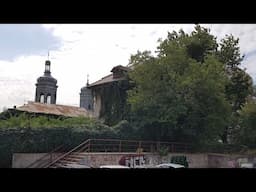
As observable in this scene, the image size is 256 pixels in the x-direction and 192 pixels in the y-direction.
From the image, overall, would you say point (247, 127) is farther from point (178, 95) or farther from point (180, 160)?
point (180, 160)

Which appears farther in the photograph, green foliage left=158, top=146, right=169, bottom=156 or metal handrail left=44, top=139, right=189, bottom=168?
green foliage left=158, top=146, right=169, bottom=156

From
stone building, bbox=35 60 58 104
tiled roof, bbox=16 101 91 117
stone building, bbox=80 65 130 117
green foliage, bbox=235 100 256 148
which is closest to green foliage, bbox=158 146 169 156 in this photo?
stone building, bbox=80 65 130 117

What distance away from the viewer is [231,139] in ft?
46.0

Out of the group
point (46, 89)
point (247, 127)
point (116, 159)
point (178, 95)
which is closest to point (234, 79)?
point (247, 127)

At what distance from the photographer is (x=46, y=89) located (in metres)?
17.3

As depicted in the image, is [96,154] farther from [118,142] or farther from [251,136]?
[251,136]

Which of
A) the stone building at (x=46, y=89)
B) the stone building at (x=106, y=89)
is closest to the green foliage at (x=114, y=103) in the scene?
the stone building at (x=106, y=89)

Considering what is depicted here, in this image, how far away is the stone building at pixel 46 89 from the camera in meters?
16.4

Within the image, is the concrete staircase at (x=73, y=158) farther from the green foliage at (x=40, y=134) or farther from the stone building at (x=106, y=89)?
the stone building at (x=106, y=89)

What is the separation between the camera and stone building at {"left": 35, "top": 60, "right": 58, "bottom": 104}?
16394mm

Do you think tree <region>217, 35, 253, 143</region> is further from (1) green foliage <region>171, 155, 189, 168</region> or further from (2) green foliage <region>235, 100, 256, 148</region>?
(1) green foliage <region>171, 155, 189, 168</region>

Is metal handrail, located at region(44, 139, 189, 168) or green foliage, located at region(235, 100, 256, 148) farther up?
green foliage, located at region(235, 100, 256, 148)
